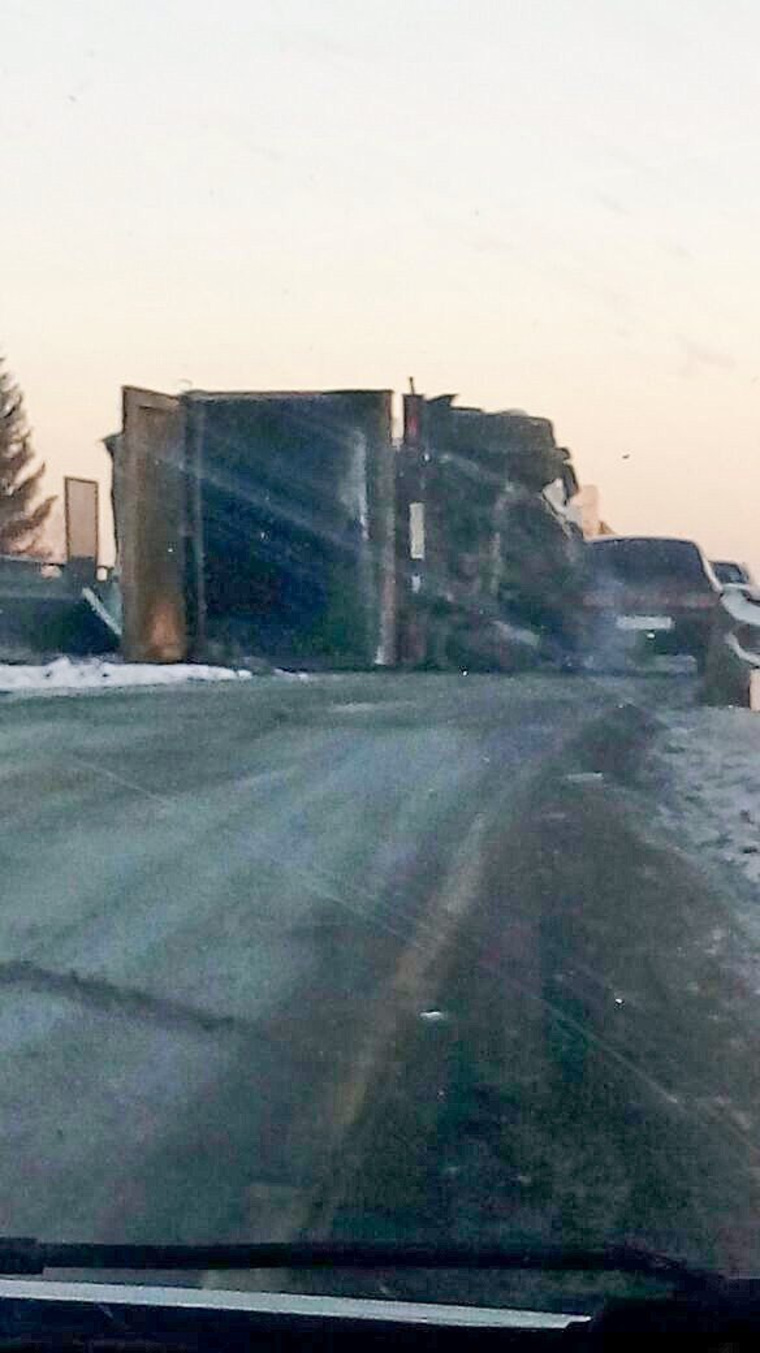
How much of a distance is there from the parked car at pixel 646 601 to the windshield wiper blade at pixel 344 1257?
67.3 ft

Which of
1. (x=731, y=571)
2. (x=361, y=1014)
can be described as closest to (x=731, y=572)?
(x=731, y=571)

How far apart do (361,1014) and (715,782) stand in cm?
675

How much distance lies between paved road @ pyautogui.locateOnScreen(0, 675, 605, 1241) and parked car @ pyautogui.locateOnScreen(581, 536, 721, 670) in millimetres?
8455

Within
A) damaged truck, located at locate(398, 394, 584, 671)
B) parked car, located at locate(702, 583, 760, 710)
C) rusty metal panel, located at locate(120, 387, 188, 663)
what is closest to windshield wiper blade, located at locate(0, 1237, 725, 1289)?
parked car, located at locate(702, 583, 760, 710)

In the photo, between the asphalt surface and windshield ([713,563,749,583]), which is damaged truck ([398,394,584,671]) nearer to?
windshield ([713,563,749,583])

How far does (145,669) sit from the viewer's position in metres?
21.3

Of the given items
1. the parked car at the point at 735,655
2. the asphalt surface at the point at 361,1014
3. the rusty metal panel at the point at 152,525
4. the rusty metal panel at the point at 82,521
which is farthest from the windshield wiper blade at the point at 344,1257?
the rusty metal panel at the point at 82,521

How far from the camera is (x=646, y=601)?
80.0 feet

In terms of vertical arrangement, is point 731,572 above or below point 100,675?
above

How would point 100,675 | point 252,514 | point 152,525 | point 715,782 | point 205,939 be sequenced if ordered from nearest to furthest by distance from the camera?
point 205,939 < point 715,782 < point 100,675 < point 152,525 < point 252,514

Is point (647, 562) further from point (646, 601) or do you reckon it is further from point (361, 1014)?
point (361, 1014)

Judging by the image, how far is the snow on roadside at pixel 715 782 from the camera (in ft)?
34.5

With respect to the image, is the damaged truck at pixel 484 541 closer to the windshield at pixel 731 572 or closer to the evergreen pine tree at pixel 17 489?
the windshield at pixel 731 572

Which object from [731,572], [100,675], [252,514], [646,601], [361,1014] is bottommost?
[361,1014]
